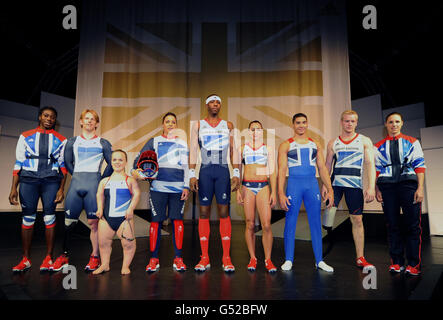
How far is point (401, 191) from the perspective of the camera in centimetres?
275

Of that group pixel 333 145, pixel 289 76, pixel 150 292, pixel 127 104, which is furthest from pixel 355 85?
pixel 150 292

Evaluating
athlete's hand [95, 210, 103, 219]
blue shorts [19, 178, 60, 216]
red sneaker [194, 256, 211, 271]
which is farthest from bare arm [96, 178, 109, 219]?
red sneaker [194, 256, 211, 271]

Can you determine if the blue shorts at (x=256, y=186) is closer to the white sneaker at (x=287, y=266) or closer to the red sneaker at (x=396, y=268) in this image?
the white sneaker at (x=287, y=266)

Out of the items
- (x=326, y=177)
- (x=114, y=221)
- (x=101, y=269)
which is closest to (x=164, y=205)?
(x=114, y=221)

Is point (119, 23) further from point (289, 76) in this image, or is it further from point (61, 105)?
point (289, 76)

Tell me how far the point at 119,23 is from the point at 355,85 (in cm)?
708

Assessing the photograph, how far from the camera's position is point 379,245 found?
443cm

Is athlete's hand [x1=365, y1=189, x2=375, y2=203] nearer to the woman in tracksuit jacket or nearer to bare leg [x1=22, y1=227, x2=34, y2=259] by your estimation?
the woman in tracksuit jacket

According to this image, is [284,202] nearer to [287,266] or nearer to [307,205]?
[307,205]

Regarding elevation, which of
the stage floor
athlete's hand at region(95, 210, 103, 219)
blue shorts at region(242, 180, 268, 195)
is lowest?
the stage floor

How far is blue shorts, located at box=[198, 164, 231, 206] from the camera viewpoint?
280 cm

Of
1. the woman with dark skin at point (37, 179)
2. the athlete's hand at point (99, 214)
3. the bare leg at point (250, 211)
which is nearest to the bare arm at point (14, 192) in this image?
the woman with dark skin at point (37, 179)

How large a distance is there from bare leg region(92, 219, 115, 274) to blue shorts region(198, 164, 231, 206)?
3.16 ft

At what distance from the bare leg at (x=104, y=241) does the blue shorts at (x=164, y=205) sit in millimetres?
450
